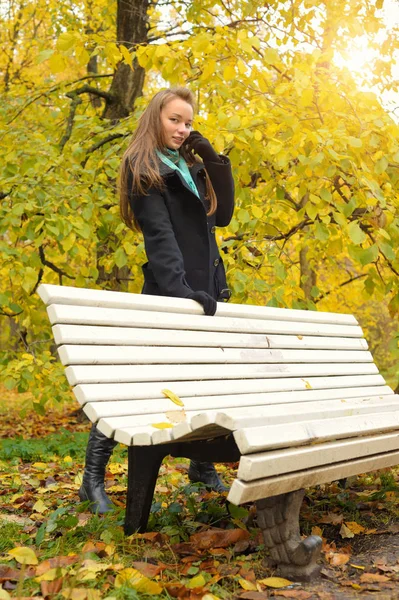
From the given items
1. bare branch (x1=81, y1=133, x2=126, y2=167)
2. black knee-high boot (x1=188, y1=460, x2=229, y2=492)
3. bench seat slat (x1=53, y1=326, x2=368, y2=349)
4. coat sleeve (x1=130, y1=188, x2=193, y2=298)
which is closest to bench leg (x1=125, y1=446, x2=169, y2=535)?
bench seat slat (x1=53, y1=326, x2=368, y2=349)

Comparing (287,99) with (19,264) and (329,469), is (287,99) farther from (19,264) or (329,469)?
(329,469)

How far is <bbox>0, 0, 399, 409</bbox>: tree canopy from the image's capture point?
3723mm

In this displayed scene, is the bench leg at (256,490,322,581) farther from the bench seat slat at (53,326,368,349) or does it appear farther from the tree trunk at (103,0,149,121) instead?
the tree trunk at (103,0,149,121)

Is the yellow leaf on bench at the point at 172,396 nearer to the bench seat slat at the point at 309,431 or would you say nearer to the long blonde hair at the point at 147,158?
the bench seat slat at the point at 309,431

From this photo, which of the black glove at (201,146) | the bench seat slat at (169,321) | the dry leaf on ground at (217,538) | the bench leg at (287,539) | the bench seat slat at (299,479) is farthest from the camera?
the black glove at (201,146)

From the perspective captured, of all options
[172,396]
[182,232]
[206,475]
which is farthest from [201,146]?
[206,475]

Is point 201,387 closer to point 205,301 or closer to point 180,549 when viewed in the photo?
point 205,301

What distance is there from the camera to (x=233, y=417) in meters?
Result: 1.92

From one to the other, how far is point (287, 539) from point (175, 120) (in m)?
2.02

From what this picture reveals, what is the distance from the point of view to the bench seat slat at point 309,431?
6.15 ft

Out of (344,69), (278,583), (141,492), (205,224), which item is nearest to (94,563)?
(141,492)

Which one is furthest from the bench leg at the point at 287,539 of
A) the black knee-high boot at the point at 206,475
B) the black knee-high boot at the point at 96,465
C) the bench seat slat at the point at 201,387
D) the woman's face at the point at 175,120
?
the woman's face at the point at 175,120

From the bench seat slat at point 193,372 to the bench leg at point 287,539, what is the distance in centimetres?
67

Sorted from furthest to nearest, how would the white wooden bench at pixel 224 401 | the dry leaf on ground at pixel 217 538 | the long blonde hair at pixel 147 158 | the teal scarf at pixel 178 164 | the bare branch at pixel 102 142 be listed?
the bare branch at pixel 102 142 < the teal scarf at pixel 178 164 < the long blonde hair at pixel 147 158 < the dry leaf on ground at pixel 217 538 < the white wooden bench at pixel 224 401
